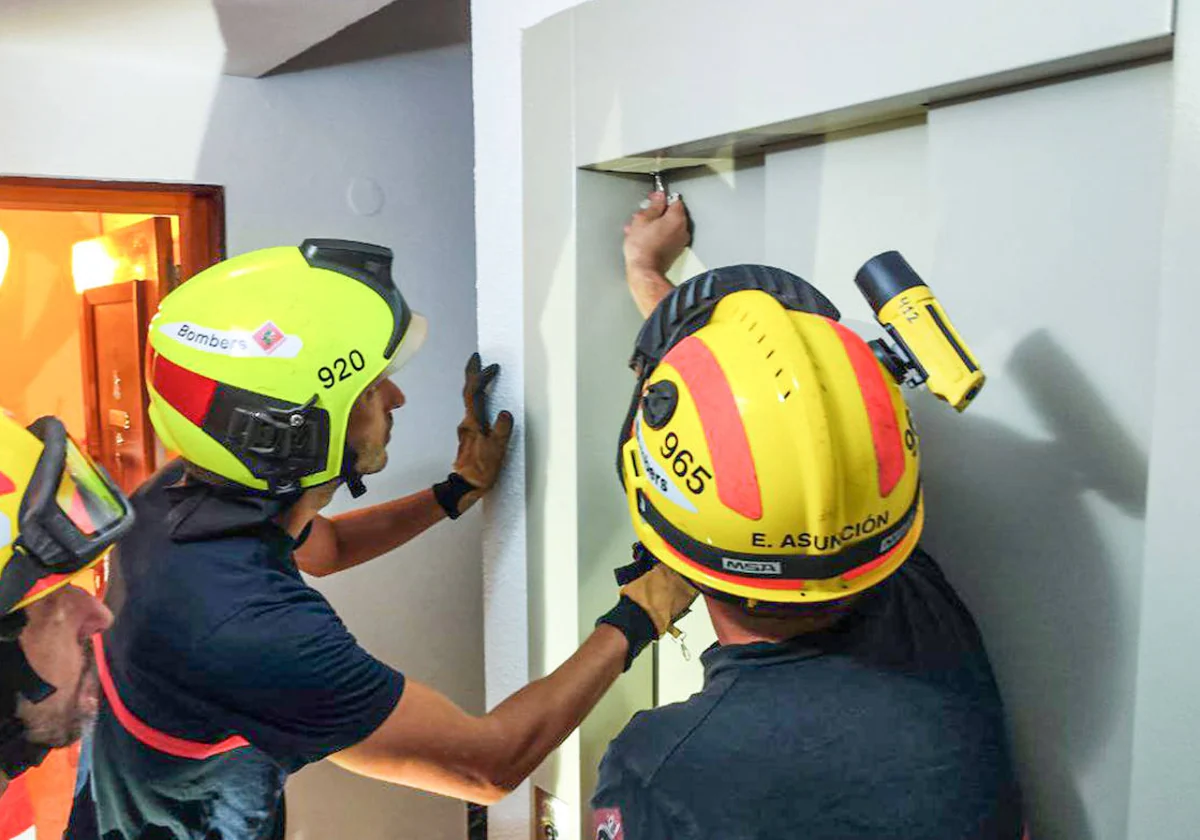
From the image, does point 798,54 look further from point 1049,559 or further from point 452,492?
point 452,492

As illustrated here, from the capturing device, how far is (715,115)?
977 millimetres

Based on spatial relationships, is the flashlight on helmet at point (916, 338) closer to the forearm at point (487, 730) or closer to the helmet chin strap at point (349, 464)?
the forearm at point (487, 730)

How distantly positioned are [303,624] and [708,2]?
83cm

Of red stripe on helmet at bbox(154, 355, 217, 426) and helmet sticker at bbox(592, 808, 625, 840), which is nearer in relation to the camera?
helmet sticker at bbox(592, 808, 625, 840)

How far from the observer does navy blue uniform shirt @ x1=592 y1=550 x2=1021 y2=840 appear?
73 centimetres

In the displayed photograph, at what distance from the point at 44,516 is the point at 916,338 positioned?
2.62 feet

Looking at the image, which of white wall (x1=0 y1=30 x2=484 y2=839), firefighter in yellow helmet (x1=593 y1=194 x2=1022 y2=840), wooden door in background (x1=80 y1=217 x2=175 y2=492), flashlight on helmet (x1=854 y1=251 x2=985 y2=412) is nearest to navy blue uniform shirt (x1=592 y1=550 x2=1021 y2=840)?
firefighter in yellow helmet (x1=593 y1=194 x2=1022 y2=840)

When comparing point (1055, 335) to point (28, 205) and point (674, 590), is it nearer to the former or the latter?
point (674, 590)

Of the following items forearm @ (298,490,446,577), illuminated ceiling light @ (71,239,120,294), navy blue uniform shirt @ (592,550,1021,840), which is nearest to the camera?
navy blue uniform shirt @ (592,550,1021,840)

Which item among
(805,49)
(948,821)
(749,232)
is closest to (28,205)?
(749,232)

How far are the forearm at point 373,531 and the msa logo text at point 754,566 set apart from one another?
0.95 m

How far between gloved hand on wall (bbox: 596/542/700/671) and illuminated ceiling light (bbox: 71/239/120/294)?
2108mm

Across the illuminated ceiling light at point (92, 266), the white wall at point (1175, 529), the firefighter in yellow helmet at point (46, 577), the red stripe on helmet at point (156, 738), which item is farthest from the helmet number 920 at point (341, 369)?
the illuminated ceiling light at point (92, 266)

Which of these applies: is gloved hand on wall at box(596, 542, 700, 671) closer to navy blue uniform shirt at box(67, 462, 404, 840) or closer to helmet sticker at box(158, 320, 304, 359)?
navy blue uniform shirt at box(67, 462, 404, 840)
